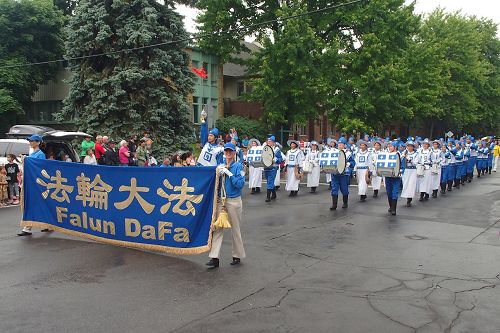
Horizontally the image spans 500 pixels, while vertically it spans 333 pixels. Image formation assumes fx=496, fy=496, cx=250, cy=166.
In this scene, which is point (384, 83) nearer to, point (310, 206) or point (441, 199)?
point (441, 199)

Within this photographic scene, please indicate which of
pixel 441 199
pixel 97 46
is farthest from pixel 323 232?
pixel 97 46

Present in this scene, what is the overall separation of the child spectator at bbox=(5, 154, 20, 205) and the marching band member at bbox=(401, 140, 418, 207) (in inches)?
465

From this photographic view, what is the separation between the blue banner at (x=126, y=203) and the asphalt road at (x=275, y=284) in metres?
0.30

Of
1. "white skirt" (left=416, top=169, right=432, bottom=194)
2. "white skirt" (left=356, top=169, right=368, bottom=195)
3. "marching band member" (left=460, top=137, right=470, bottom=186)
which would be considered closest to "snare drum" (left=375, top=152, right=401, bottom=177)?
"white skirt" (left=356, top=169, right=368, bottom=195)

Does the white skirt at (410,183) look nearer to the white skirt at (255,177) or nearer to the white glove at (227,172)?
the white skirt at (255,177)

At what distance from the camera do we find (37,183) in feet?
33.2

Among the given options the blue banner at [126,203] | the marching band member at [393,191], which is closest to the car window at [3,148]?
the blue banner at [126,203]

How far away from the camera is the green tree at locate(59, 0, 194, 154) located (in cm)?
2434

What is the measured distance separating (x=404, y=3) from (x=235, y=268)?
107ft

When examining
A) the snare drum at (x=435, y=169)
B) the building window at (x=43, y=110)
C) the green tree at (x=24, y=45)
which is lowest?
the snare drum at (x=435, y=169)

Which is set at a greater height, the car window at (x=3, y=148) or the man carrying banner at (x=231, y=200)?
the car window at (x=3, y=148)

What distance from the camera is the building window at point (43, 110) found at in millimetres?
39750

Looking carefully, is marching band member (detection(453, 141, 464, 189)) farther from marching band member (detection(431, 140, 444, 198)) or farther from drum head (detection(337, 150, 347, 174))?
drum head (detection(337, 150, 347, 174))

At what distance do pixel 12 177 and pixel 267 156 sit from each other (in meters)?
7.94
